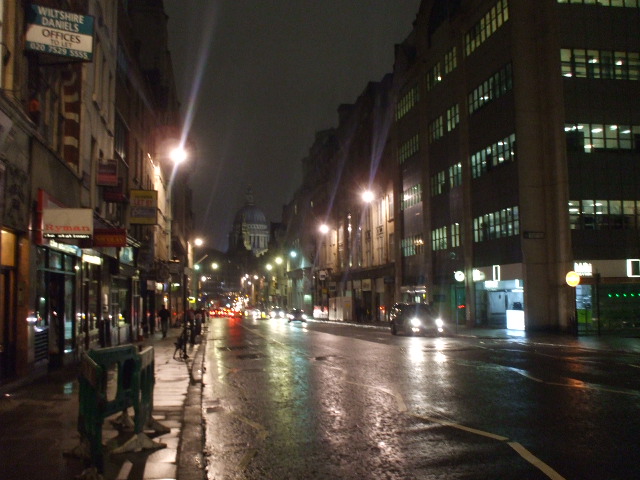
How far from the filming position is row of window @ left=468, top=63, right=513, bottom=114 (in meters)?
39.2

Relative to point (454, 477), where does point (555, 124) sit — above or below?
above

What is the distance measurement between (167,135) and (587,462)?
46478mm

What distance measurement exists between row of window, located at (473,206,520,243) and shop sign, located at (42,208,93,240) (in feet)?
91.4

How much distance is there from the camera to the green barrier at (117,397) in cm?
733

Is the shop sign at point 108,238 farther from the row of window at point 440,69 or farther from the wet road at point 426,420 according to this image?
the row of window at point 440,69

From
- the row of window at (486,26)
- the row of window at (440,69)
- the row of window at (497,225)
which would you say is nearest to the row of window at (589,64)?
the row of window at (486,26)

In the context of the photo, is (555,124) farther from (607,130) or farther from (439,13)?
(439,13)

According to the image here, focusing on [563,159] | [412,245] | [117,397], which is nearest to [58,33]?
[117,397]

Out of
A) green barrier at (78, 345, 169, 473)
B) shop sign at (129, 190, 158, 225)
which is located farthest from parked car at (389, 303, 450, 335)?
green barrier at (78, 345, 169, 473)

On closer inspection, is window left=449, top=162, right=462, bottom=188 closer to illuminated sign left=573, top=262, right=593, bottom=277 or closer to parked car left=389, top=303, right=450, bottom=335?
illuminated sign left=573, top=262, right=593, bottom=277

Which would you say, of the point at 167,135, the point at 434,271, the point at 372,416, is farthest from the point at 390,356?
the point at 167,135

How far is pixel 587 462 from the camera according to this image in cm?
763

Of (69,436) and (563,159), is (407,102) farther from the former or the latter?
(69,436)

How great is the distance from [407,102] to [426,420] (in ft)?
164
